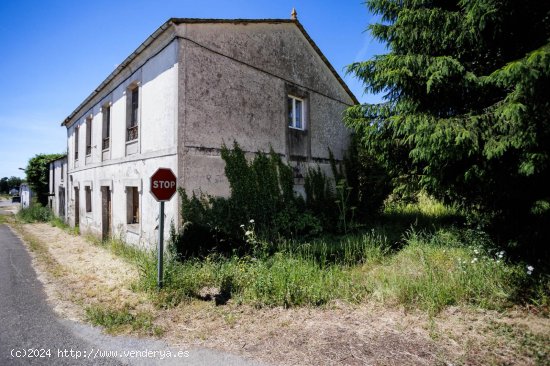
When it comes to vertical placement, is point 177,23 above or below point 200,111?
above

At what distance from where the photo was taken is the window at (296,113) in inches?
390

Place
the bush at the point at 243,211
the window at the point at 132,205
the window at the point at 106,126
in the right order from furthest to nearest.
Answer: the window at the point at 106,126 < the window at the point at 132,205 < the bush at the point at 243,211

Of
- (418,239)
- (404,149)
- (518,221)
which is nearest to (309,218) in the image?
(418,239)

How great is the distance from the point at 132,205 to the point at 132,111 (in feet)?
10.2

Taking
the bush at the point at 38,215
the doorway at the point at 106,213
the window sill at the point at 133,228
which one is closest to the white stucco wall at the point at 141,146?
the window sill at the point at 133,228

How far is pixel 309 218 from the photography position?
29.4 feet

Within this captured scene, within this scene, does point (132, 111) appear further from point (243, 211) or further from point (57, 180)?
point (57, 180)

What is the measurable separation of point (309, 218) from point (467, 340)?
584 centimetres

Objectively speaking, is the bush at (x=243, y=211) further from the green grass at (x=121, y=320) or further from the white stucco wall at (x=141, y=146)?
the green grass at (x=121, y=320)

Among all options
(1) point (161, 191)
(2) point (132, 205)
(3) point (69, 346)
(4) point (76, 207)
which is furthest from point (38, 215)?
(3) point (69, 346)

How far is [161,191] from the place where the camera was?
4805mm

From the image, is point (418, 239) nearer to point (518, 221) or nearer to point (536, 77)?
point (518, 221)

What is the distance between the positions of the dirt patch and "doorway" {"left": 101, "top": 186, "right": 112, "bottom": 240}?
5.55 m

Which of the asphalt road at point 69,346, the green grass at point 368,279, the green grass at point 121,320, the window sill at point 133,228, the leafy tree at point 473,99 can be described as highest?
the leafy tree at point 473,99
